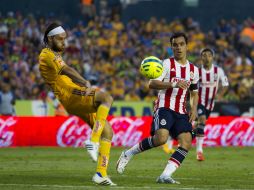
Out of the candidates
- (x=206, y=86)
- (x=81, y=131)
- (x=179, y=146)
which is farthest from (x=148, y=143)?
(x=81, y=131)

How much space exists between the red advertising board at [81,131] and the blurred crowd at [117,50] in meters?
2.08

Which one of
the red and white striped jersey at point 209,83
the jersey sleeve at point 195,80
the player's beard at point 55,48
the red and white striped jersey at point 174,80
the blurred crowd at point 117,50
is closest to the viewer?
the player's beard at point 55,48

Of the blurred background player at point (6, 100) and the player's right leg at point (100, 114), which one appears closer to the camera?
the player's right leg at point (100, 114)

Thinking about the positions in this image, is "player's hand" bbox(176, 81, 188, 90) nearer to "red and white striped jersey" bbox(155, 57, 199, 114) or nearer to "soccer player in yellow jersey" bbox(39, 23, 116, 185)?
"red and white striped jersey" bbox(155, 57, 199, 114)

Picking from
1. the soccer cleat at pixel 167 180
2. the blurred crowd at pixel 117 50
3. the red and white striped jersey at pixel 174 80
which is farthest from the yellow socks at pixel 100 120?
the blurred crowd at pixel 117 50

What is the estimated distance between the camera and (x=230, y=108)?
29344mm

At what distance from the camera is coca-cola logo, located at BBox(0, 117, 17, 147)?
2512 centimetres

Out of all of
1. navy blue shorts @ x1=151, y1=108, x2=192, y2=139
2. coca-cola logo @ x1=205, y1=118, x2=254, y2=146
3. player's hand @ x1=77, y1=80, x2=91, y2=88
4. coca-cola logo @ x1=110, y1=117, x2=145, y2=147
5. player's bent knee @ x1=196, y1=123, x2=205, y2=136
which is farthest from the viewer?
coca-cola logo @ x1=205, y1=118, x2=254, y2=146

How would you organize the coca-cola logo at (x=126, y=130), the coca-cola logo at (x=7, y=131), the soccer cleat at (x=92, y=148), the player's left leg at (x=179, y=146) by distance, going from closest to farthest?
the soccer cleat at (x=92, y=148)
the player's left leg at (x=179, y=146)
the coca-cola logo at (x=7, y=131)
the coca-cola logo at (x=126, y=130)

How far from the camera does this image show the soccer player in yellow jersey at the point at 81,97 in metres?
12.7

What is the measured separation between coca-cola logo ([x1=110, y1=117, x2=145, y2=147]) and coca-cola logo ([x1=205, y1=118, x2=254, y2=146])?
7.21ft

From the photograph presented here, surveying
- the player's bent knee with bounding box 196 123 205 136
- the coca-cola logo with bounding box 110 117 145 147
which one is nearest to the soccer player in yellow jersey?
the player's bent knee with bounding box 196 123 205 136

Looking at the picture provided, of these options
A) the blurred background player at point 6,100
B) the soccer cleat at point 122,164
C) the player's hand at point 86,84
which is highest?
the player's hand at point 86,84

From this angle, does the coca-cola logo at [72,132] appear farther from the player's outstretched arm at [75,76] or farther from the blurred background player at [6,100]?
the player's outstretched arm at [75,76]
